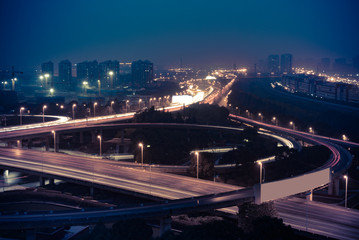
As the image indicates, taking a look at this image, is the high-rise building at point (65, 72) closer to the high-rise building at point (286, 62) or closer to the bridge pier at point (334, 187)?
the bridge pier at point (334, 187)

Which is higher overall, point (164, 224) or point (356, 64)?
point (356, 64)

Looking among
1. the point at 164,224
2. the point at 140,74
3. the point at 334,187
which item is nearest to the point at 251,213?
the point at 164,224

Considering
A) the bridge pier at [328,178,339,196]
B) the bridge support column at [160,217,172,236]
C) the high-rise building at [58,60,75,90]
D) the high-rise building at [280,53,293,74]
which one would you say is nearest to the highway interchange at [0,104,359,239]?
the bridge pier at [328,178,339,196]

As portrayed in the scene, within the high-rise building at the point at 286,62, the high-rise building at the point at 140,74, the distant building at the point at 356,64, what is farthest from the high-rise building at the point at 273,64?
the high-rise building at the point at 140,74

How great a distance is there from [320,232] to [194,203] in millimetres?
3172

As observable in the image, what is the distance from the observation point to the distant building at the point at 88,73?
259ft

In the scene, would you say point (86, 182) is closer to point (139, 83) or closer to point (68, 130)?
point (68, 130)

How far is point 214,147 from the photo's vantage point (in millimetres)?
25891

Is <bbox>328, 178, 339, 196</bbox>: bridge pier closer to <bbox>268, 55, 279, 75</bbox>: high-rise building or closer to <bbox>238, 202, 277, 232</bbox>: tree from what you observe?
<bbox>238, 202, 277, 232</bbox>: tree

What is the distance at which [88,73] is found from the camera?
79750 mm

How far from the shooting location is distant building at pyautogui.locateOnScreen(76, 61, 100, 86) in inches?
3105

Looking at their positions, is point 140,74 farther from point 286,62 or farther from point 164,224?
point 164,224

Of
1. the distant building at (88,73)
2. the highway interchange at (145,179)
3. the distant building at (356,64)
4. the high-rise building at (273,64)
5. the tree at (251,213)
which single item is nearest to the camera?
the tree at (251,213)

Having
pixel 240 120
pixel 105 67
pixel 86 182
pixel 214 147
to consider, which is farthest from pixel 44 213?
pixel 105 67
